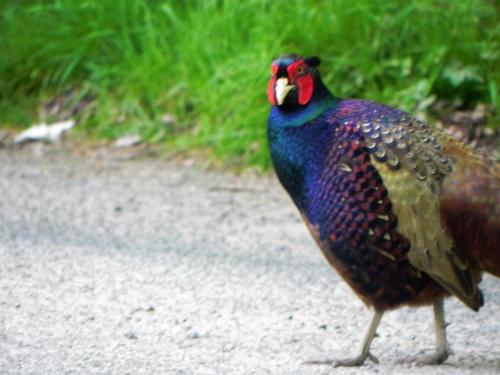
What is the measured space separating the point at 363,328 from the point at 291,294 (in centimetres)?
50

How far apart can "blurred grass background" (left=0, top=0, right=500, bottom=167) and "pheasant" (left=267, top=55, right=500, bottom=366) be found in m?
2.85

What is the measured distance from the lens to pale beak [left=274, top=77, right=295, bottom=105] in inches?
166

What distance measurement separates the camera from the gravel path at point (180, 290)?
4148mm

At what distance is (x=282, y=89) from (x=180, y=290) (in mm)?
1217

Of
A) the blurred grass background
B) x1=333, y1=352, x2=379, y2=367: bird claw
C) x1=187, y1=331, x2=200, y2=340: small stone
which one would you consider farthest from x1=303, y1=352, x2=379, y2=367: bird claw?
the blurred grass background

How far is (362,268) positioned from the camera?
4.02 meters

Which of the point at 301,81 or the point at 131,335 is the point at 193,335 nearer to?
the point at 131,335

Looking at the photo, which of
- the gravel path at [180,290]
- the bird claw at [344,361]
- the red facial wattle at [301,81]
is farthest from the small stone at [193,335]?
the red facial wattle at [301,81]

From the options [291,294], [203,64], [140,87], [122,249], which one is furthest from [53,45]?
[291,294]

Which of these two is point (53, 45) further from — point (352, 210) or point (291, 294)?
point (352, 210)

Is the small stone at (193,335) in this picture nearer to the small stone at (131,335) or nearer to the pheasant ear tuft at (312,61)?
the small stone at (131,335)

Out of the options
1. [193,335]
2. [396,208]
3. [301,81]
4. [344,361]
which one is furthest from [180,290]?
[396,208]

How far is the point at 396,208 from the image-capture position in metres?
3.99

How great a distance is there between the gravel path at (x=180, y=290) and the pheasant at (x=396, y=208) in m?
0.31
